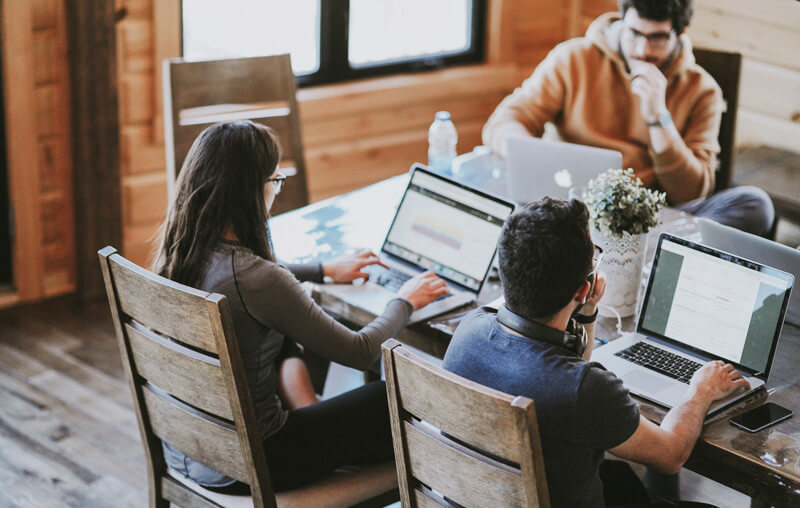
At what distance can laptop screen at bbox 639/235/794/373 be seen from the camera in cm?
177

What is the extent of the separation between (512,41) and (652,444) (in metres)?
3.38

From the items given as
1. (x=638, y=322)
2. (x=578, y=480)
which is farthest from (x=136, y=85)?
(x=578, y=480)

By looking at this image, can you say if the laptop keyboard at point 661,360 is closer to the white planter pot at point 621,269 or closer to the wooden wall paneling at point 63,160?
the white planter pot at point 621,269

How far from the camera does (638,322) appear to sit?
1.96 metres

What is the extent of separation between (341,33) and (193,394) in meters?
2.67

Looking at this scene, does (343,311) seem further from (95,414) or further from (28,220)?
(28,220)

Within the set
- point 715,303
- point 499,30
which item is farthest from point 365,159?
point 715,303

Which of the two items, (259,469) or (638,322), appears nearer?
(259,469)

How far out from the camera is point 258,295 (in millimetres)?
1790

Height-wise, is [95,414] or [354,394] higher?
[354,394]

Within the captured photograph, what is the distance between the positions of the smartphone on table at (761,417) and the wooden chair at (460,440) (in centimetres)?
49

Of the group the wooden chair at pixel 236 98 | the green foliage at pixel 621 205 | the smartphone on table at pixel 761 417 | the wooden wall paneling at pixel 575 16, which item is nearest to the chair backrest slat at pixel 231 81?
the wooden chair at pixel 236 98

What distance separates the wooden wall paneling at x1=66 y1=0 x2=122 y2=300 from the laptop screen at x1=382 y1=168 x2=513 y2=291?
1.51 meters

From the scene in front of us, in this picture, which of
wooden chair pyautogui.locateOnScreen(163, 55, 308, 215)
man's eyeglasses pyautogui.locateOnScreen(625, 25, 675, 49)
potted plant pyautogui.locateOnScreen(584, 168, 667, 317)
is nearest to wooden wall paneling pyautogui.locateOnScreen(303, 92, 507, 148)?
wooden chair pyautogui.locateOnScreen(163, 55, 308, 215)
